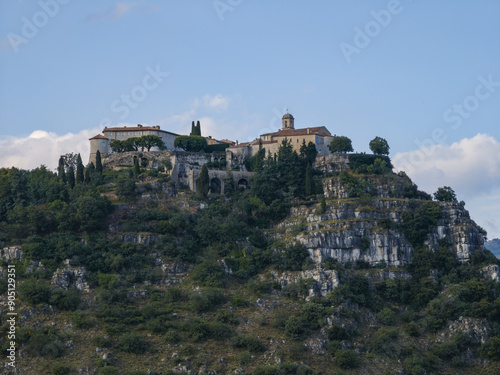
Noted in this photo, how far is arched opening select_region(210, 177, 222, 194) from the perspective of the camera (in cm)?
9306

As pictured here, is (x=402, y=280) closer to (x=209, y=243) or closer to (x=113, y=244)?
(x=209, y=243)

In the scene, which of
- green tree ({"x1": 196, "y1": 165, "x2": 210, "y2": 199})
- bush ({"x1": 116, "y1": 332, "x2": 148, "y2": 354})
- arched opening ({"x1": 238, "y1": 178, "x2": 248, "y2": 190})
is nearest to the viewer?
bush ({"x1": 116, "y1": 332, "x2": 148, "y2": 354})

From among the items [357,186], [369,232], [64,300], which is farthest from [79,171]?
[369,232]

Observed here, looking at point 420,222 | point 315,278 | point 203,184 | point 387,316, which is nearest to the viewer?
point 387,316

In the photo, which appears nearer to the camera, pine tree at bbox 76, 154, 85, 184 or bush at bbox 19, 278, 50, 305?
bush at bbox 19, 278, 50, 305

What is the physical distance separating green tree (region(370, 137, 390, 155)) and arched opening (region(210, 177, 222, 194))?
19655 millimetres

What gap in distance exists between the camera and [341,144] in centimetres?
9700

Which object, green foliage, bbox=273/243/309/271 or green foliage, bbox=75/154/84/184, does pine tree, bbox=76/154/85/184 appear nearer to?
green foliage, bbox=75/154/84/184

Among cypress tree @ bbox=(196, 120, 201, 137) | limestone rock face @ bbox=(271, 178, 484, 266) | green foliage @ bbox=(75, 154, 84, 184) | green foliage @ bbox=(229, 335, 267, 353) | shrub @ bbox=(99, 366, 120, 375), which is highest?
cypress tree @ bbox=(196, 120, 201, 137)

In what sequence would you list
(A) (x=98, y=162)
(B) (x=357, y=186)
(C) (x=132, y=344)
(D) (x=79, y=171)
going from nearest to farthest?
(C) (x=132, y=344) < (B) (x=357, y=186) < (D) (x=79, y=171) < (A) (x=98, y=162)

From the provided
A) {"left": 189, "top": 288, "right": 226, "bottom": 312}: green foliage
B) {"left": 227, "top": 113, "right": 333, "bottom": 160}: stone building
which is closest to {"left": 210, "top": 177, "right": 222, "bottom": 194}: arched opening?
{"left": 227, "top": 113, "right": 333, "bottom": 160}: stone building

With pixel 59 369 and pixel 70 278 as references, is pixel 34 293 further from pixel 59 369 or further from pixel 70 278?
pixel 59 369

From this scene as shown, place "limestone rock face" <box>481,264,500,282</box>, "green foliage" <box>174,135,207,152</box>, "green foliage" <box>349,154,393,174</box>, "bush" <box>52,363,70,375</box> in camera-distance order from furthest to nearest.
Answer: "green foliage" <box>174,135,207,152</box> → "green foliage" <box>349,154,393,174</box> → "limestone rock face" <box>481,264,500,282</box> → "bush" <box>52,363,70,375</box>

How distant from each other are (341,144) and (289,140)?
723 centimetres
